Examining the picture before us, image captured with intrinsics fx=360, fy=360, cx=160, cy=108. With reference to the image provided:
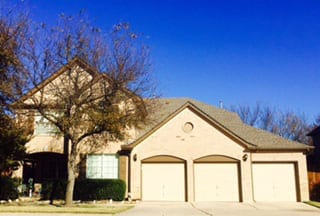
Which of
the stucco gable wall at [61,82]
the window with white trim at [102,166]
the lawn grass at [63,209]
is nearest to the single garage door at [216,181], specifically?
the window with white trim at [102,166]

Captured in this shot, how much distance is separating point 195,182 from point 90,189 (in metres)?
7.24

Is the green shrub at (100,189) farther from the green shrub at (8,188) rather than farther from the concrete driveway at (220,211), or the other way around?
the green shrub at (8,188)

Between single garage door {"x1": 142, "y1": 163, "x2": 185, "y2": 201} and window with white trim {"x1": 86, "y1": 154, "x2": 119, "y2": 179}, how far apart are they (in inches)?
80.5

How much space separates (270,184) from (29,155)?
1730cm

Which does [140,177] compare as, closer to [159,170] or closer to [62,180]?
[159,170]

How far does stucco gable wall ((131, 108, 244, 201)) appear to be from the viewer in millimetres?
25484

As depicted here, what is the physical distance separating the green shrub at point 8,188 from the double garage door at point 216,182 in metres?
8.57

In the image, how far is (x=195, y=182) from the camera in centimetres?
2525

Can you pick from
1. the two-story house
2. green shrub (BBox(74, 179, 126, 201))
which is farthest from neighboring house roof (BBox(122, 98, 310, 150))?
green shrub (BBox(74, 179, 126, 201))

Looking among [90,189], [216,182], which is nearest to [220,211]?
[216,182]

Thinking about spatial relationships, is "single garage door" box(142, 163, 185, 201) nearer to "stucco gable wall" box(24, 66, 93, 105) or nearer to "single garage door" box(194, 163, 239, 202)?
"single garage door" box(194, 163, 239, 202)

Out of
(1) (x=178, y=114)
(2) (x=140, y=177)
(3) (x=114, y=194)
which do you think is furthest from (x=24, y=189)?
(1) (x=178, y=114)

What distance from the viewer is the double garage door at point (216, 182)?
2506 cm

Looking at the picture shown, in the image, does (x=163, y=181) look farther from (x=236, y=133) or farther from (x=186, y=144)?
(x=236, y=133)
